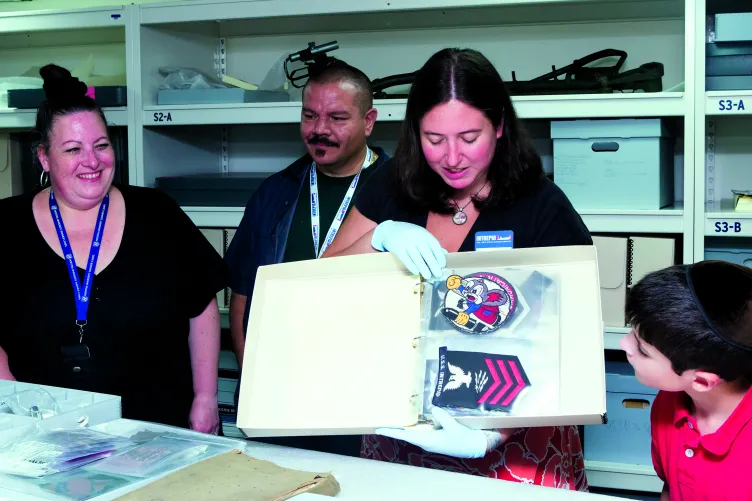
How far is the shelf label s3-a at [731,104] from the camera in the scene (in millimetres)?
2174

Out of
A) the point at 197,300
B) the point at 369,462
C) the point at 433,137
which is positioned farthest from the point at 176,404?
the point at 433,137

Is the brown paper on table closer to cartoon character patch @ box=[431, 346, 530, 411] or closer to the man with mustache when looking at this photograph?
cartoon character patch @ box=[431, 346, 530, 411]

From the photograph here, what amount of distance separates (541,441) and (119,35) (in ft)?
8.18

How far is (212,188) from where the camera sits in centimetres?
272

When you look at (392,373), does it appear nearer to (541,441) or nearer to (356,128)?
(541,441)

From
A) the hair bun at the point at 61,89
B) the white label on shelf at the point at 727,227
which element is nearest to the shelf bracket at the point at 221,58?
the hair bun at the point at 61,89

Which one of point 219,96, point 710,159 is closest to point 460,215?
point 219,96

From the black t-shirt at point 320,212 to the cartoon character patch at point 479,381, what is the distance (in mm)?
1133

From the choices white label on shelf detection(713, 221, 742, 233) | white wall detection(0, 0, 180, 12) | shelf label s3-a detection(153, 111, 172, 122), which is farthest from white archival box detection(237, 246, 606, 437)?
white wall detection(0, 0, 180, 12)

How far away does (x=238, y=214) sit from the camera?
2.69 meters

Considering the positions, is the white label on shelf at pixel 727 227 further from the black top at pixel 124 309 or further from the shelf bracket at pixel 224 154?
the shelf bracket at pixel 224 154

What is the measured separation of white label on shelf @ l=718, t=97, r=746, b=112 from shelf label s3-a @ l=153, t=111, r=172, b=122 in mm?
1705

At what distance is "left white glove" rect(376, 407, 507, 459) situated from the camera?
3.92 feet

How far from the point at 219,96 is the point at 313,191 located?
20.6 inches
